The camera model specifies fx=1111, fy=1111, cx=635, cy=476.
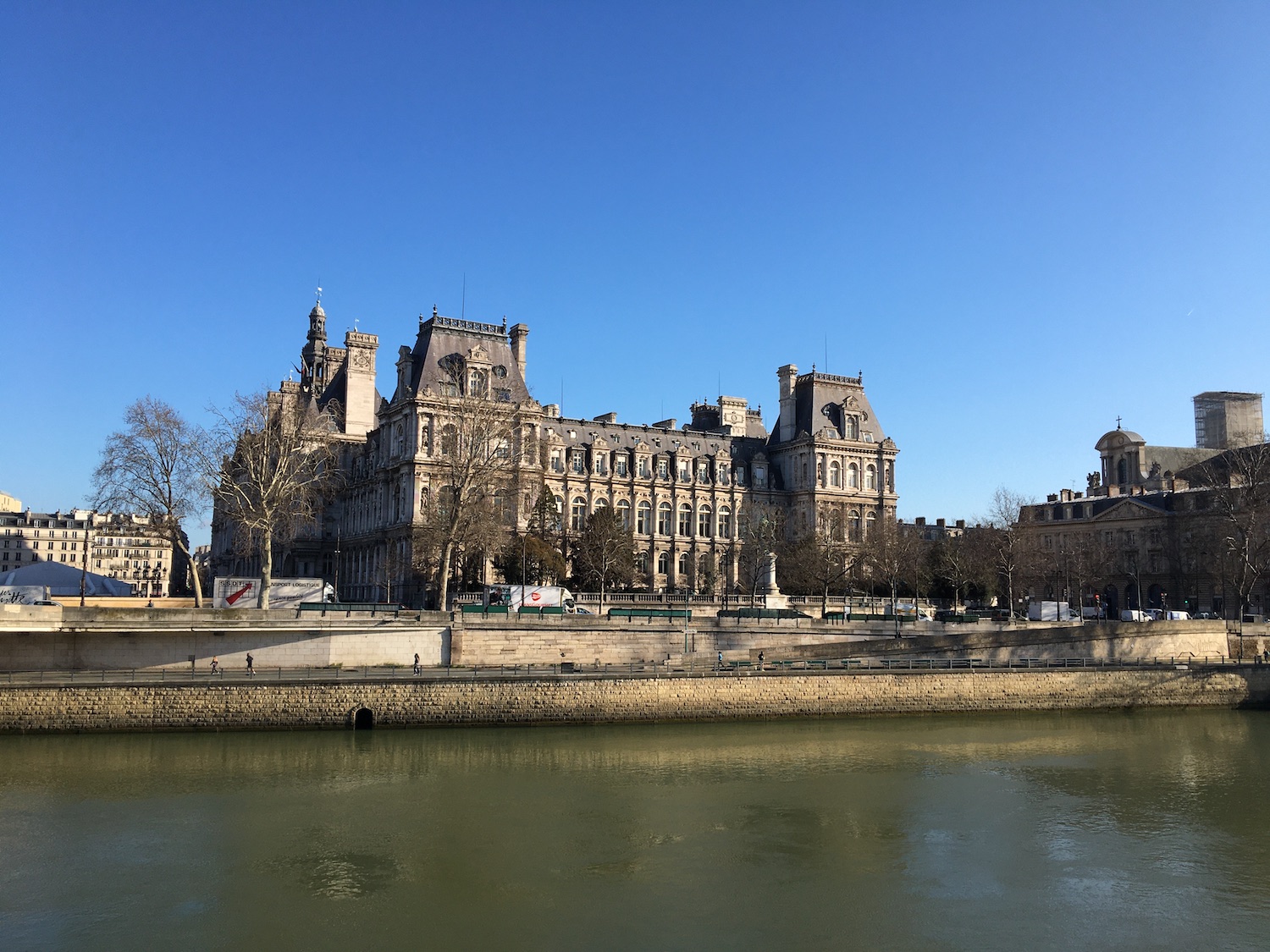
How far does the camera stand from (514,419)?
66.2m

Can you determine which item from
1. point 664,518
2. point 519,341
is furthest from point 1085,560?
point 519,341

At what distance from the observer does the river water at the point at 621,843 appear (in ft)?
66.8

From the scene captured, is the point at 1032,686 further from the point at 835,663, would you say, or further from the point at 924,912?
the point at 924,912

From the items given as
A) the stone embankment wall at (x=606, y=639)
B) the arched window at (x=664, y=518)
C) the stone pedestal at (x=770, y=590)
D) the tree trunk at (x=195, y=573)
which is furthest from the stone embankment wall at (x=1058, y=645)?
the arched window at (x=664, y=518)

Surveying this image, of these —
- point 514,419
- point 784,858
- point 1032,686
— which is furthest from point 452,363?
point 784,858

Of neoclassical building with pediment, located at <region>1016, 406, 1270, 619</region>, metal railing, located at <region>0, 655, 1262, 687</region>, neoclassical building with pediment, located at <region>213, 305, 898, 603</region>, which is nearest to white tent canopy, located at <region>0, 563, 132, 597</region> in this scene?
neoclassical building with pediment, located at <region>213, 305, 898, 603</region>

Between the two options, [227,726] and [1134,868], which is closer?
[1134,868]

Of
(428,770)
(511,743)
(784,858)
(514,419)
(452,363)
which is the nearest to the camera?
(784,858)

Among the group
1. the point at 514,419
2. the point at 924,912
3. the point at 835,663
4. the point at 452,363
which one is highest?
the point at 452,363

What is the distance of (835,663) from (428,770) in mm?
19983

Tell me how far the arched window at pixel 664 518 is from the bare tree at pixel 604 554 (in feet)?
44.4

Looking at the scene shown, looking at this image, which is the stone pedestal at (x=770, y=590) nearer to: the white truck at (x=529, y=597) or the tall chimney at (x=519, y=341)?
the white truck at (x=529, y=597)

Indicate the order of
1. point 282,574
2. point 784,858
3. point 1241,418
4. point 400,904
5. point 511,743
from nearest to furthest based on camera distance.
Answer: point 400,904 → point 784,858 → point 511,743 → point 282,574 → point 1241,418

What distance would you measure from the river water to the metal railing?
95.7 inches
